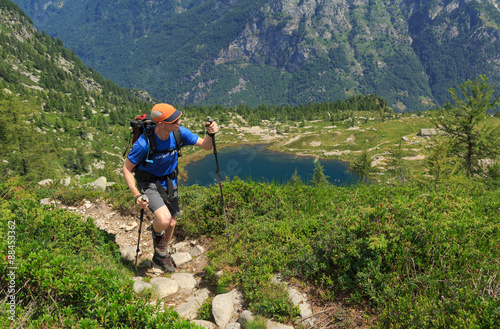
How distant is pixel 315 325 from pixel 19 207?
652 centimetres

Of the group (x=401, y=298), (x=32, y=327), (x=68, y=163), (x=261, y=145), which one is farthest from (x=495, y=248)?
(x=261, y=145)

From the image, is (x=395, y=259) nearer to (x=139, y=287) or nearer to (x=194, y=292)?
(x=194, y=292)

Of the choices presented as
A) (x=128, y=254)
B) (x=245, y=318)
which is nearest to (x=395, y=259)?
(x=245, y=318)

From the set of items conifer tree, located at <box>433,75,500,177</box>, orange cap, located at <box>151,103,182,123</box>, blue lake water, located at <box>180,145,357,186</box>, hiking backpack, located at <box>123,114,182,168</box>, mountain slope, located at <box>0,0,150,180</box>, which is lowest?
blue lake water, located at <box>180,145,357,186</box>

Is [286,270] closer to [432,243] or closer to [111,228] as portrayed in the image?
[432,243]

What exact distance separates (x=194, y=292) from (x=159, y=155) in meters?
3.12

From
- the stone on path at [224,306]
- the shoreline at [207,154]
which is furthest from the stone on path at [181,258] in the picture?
the shoreline at [207,154]

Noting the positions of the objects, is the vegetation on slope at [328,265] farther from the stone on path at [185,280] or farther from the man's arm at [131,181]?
the man's arm at [131,181]

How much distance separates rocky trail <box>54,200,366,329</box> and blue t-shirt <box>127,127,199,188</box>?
219 cm

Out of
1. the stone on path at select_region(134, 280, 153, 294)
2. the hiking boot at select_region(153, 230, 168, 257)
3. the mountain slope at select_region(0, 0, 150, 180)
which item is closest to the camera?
the stone on path at select_region(134, 280, 153, 294)

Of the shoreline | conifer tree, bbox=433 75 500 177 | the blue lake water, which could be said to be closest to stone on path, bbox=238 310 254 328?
conifer tree, bbox=433 75 500 177

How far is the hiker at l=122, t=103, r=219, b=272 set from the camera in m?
5.58

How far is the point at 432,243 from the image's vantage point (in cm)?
410

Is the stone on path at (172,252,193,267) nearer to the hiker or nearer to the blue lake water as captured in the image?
the hiker
